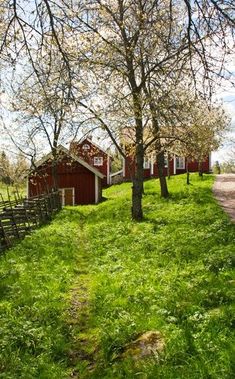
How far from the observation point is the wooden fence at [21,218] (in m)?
16.2

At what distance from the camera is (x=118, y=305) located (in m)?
9.09

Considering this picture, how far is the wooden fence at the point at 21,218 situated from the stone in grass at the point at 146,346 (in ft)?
29.6

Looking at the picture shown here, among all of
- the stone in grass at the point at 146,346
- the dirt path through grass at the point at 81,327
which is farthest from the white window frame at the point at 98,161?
the stone in grass at the point at 146,346

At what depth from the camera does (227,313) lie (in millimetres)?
7543

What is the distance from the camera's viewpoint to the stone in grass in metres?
6.73

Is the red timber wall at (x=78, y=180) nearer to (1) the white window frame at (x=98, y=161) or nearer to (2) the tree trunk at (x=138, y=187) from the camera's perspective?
(1) the white window frame at (x=98, y=161)

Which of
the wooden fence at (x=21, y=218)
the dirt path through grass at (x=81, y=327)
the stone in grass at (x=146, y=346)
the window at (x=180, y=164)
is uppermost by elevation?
the window at (x=180, y=164)

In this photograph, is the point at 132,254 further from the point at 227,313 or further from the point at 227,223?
the point at 227,313

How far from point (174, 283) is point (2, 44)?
6.18 m

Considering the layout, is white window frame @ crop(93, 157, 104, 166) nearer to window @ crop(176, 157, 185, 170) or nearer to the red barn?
window @ crop(176, 157, 185, 170)

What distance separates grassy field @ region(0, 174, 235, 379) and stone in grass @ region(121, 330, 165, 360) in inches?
3.6

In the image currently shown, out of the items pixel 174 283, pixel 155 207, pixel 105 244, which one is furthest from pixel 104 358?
pixel 155 207

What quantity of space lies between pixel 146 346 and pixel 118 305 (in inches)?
84.1

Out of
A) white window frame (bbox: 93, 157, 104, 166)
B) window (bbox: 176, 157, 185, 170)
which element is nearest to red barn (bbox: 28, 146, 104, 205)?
white window frame (bbox: 93, 157, 104, 166)
